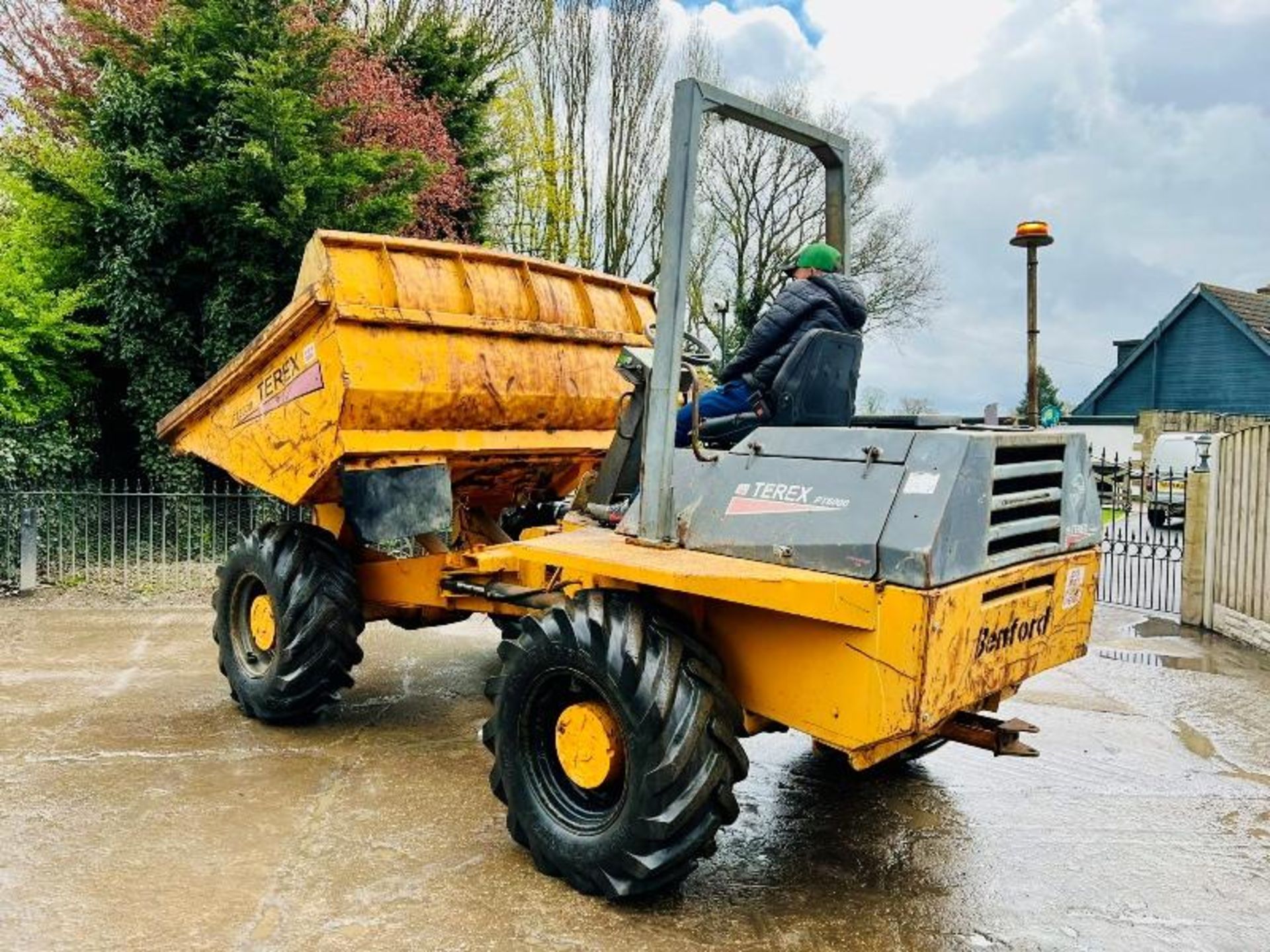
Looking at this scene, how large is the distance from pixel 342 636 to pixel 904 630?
11.3ft

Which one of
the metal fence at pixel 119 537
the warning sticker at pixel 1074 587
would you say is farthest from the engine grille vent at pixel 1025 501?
the metal fence at pixel 119 537

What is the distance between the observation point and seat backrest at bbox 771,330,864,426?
4.02 meters

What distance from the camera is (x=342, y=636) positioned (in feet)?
18.7

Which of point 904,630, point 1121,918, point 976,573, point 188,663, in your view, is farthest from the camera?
point 188,663

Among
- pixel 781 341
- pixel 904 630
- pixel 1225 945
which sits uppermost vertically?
pixel 781 341

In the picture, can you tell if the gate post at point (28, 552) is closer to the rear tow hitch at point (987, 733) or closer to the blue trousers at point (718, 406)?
the blue trousers at point (718, 406)

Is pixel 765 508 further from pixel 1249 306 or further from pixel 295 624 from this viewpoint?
pixel 1249 306

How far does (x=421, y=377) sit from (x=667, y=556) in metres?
2.25

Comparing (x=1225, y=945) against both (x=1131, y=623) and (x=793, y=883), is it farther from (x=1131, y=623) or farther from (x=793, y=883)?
(x=1131, y=623)

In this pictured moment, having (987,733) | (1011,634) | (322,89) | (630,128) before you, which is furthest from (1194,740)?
(630,128)

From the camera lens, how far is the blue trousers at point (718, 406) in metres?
4.25

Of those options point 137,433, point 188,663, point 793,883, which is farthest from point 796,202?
point 793,883

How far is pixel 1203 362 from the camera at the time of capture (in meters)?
34.3

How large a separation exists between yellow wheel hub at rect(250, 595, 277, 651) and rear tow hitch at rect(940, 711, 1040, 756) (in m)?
3.69
